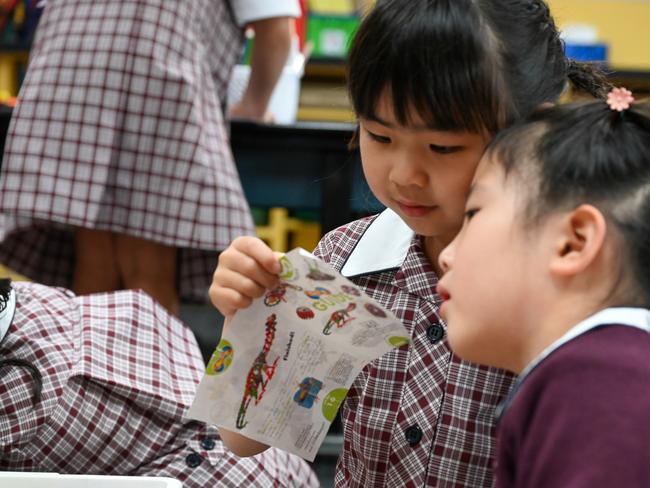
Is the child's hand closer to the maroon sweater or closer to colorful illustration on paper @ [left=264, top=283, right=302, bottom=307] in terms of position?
colorful illustration on paper @ [left=264, top=283, right=302, bottom=307]

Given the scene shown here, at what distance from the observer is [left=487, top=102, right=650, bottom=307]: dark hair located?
765 mm

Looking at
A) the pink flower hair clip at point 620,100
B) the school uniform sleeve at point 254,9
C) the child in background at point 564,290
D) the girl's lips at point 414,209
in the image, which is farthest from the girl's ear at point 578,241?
the school uniform sleeve at point 254,9

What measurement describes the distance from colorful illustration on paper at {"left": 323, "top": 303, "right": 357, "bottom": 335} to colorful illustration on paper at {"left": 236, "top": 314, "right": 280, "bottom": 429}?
0.19 feet

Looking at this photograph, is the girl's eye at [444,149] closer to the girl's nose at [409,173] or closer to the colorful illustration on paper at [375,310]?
the girl's nose at [409,173]

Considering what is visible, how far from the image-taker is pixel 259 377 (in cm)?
96

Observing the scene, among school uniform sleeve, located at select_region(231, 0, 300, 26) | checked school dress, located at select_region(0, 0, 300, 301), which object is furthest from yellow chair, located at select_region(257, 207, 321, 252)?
checked school dress, located at select_region(0, 0, 300, 301)

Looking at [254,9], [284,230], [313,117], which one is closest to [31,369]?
[254,9]

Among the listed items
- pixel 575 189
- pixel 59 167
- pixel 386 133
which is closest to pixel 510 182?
pixel 575 189

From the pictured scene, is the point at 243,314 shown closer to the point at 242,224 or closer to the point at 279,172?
the point at 242,224

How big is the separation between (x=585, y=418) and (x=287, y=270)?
304mm

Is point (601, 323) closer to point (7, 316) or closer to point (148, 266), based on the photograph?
point (7, 316)

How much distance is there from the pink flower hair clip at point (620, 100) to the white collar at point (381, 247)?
1.09 feet

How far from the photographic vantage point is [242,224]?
6.35 feet

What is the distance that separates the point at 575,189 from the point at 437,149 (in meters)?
0.19
